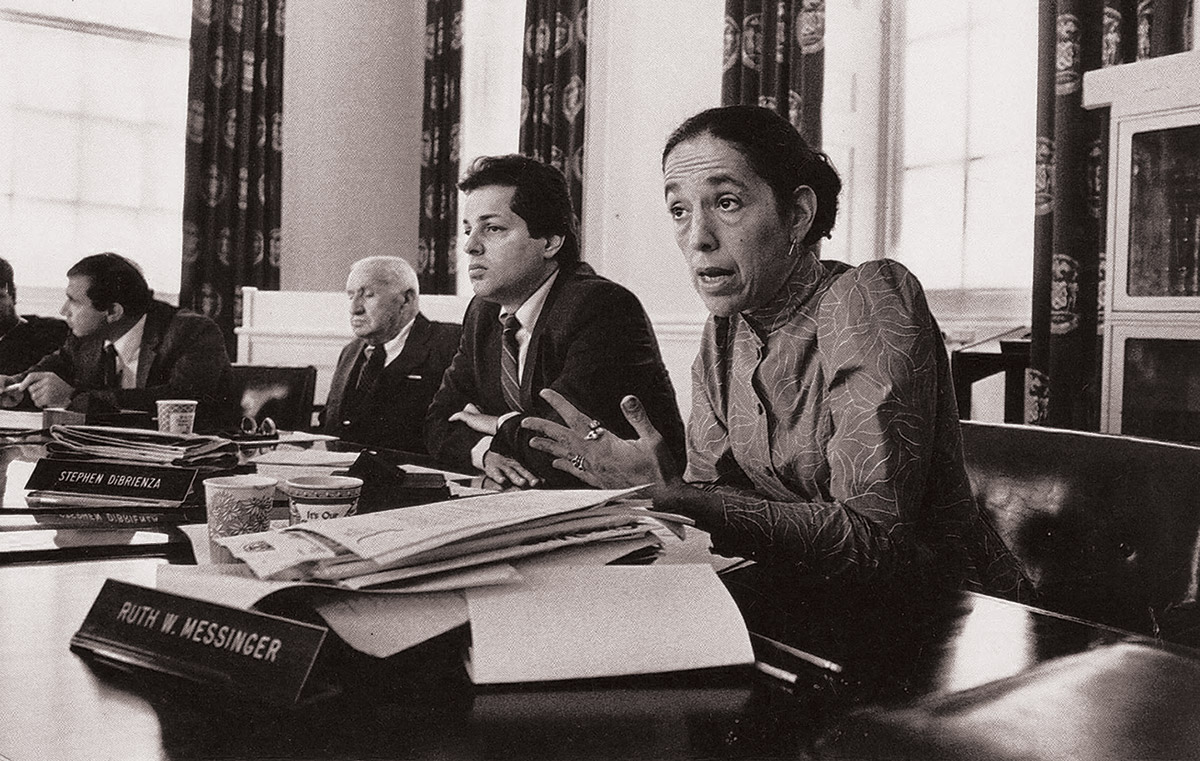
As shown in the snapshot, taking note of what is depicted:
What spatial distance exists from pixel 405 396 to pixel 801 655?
2726 millimetres

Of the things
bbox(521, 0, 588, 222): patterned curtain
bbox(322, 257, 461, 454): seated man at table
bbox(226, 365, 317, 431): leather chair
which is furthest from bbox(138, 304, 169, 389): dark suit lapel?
bbox(521, 0, 588, 222): patterned curtain

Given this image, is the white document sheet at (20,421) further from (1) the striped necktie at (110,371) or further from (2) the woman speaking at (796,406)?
(2) the woman speaking at (796,406)

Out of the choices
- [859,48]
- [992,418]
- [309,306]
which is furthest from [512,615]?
[309,306]

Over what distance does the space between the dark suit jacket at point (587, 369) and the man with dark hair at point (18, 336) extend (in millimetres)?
2342

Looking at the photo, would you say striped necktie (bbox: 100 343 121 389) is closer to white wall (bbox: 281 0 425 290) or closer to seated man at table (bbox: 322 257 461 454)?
seated man at table (bbox: 322 257 461 454)

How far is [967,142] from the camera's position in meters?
3.41

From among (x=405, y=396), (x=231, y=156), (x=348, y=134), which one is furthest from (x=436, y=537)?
(x=348, y=134)


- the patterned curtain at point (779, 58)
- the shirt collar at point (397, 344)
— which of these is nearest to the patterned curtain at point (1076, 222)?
the patterned curtain at point (779, 58)

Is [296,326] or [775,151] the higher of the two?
[775,151]

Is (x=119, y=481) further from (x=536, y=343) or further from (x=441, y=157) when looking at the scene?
(x=441, y=157)

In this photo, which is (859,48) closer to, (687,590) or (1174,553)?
(1174,553)

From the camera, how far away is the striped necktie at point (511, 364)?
8.15 feet

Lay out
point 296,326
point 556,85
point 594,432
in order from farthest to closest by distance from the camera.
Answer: point 296,326, point 556,85, point 594,432

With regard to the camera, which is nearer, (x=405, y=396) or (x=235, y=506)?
(x=235, y=506)
